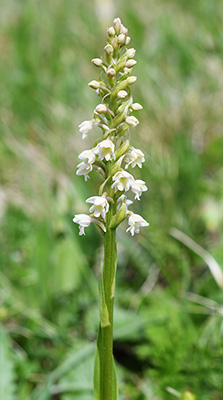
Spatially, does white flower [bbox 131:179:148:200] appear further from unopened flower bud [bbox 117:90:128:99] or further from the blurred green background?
the blurred green background

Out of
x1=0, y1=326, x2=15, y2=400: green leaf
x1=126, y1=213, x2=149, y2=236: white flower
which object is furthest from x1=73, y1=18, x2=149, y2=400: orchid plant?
x1=0, y1=326, x2=15, y2=400: green leaf

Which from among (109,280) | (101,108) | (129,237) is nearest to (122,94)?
(101,108)

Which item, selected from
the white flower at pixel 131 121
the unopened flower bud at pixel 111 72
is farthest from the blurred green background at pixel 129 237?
the unopened flower bud at pixel 111 72

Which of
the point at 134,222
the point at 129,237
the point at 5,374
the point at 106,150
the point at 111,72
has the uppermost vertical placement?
the point at 129,237

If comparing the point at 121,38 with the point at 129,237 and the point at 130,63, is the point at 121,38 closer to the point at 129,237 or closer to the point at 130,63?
the point at 130,63

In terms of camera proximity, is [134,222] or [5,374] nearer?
[134,222]

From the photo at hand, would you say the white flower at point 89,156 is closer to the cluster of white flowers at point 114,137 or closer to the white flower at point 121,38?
the cluster of white flowers at point 114,137
